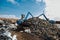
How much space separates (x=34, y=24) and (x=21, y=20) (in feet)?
3.72

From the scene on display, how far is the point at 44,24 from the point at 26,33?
7.19 ft

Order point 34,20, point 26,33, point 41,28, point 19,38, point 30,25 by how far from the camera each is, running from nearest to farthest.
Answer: point 19,38, point 26,33, point 41,28, point 30,25, point 34,20

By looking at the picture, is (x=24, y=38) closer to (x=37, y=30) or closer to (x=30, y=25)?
(x=37, y=30)

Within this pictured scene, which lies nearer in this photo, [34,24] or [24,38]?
[24,38]

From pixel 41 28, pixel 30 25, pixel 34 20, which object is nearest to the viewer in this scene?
pixel 41 28

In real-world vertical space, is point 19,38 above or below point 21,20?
below

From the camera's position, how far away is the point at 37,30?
9203 mm

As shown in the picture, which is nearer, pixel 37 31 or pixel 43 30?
pixel 37 31

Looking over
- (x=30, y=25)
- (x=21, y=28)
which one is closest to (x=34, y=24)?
(x=30, y=25)

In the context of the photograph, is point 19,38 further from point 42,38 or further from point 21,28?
point 21,28

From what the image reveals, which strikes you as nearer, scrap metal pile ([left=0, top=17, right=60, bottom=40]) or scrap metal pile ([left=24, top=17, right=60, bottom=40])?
scrap metal pile ([left=0, top=17, right=60, bottom=40])

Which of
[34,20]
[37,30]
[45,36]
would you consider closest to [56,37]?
[45,36]

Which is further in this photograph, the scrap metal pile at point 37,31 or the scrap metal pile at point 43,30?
the scrap metal pile at point 43,30

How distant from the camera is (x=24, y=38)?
8164 millimetres
